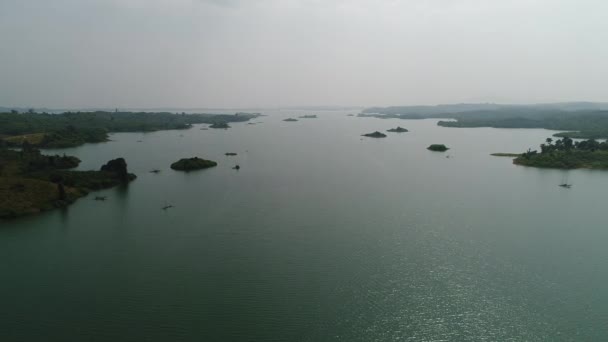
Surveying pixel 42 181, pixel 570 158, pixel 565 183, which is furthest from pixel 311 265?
pixel 570 158

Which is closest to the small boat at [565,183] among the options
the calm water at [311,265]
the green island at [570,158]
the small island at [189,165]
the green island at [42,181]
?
the calm water at [311,265]

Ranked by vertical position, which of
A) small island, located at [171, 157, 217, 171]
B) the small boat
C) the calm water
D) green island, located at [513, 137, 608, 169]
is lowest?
the calm water

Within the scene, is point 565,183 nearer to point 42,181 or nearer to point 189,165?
point 189,165

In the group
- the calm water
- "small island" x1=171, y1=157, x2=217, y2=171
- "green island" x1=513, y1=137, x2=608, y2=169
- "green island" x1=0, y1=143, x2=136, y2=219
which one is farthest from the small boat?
"green island" x1=0, y1=143, x2=136, y2=219

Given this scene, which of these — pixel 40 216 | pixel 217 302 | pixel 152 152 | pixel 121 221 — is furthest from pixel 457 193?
pixel 152 152

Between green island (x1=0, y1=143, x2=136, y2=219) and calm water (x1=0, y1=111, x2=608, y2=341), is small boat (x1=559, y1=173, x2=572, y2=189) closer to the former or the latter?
calm water (x1=0, y1=111, x2=608, y2=341)

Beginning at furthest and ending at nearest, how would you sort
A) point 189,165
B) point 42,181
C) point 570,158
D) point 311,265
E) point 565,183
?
point 570,158 → point 189,165 → point 565,183 → point 42,181 → point 311,265
